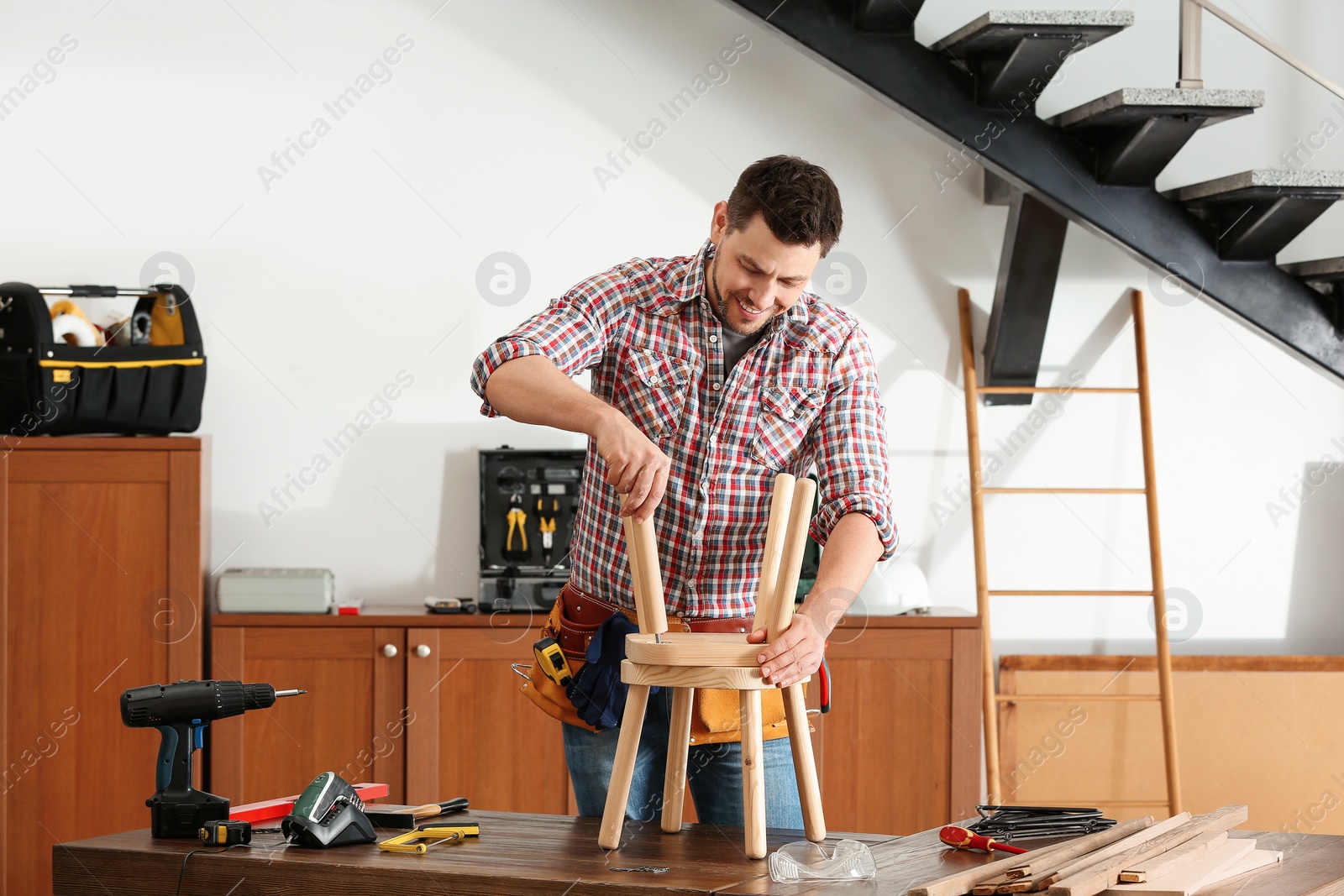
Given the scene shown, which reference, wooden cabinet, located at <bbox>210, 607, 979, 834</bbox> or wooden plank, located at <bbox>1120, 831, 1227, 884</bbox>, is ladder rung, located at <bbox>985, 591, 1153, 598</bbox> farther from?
wooden plank, located at <bbox>1120, 831, 1227, 884</bbox>

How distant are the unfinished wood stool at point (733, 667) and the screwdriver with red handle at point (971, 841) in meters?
0.18

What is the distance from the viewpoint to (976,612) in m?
3.96

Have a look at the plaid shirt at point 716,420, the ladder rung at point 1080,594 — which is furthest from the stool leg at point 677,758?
the ladder rung at point 1080,594

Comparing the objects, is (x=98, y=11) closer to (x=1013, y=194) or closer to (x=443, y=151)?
(x=443, y=151)

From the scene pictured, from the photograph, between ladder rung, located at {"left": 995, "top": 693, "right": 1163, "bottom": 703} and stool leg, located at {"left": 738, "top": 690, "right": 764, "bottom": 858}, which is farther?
ladder rung, located at {"left": 995, "top": 693, "right": 1163, "bottom": 703}

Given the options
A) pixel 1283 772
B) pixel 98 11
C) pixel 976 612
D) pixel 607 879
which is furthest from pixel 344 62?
pixel 1283 772

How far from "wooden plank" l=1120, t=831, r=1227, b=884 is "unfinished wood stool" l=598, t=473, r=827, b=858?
389 mm

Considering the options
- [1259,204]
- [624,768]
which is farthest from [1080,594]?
[624,768]

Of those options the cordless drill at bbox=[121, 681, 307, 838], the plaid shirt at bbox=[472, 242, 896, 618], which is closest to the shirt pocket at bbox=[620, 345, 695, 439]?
the plaid shirt at bbox=[472, 242, 896, 618]

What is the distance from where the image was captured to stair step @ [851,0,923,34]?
3.27 meters

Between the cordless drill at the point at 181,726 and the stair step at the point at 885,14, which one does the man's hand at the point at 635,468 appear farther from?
the stair step at the point at 885,14

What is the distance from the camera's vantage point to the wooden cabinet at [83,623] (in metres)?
3.39

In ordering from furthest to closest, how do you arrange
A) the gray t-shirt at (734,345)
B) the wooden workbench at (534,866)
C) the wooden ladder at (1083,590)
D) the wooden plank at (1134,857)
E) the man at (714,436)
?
the wooden ladder at (1083,590)
the gray t-shirt at (734,345)
the man at (714,436)
the wooden workbench at (534,866)
the wooden plank at (1134,857)

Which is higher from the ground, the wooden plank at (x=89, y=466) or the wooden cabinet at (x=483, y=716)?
the wooden plank at (x=89, y=466)
